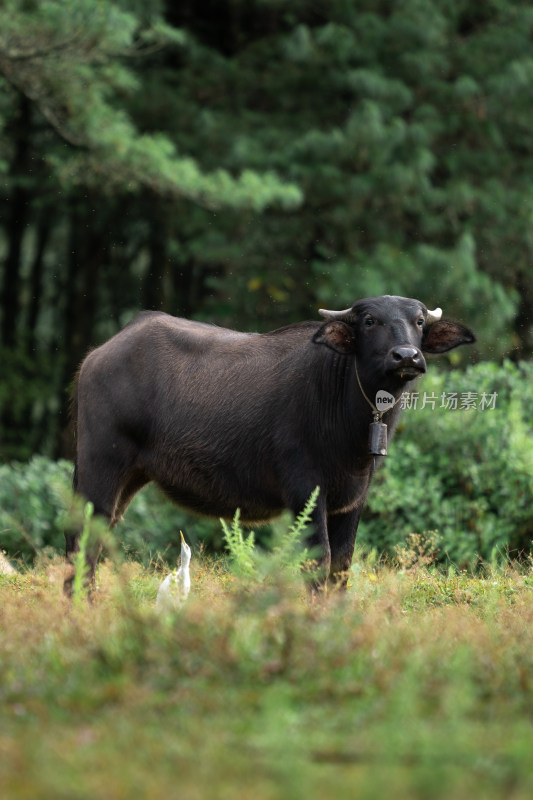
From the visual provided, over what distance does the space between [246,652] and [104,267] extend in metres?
18.4

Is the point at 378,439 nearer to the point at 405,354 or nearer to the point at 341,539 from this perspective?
the point at 405,354

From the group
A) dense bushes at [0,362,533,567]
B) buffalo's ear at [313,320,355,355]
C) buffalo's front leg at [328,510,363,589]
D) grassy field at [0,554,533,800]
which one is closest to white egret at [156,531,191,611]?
grassy field at [0,554,533,800]

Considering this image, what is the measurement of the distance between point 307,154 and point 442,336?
30.8ft

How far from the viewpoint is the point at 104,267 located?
21.7 m

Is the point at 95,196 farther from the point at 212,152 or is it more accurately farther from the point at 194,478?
the point at 194,478

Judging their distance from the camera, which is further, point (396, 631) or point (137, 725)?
point (396, 631)

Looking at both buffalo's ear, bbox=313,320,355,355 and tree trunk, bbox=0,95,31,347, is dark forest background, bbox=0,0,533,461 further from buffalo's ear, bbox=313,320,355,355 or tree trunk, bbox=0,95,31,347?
buffalo's ear, bbox=313,320,355,355

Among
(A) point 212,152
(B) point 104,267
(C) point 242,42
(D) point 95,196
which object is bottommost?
(B) point 104,267

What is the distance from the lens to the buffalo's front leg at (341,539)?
6465 mm

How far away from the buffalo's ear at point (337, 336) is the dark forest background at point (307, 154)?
24.0ft

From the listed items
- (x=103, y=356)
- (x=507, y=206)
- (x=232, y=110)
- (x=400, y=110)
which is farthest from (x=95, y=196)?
(x=103, y=356)

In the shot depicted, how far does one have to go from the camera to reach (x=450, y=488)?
30.6 ft

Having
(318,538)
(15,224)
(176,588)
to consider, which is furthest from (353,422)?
(15,224)

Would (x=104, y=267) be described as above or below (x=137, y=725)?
below
